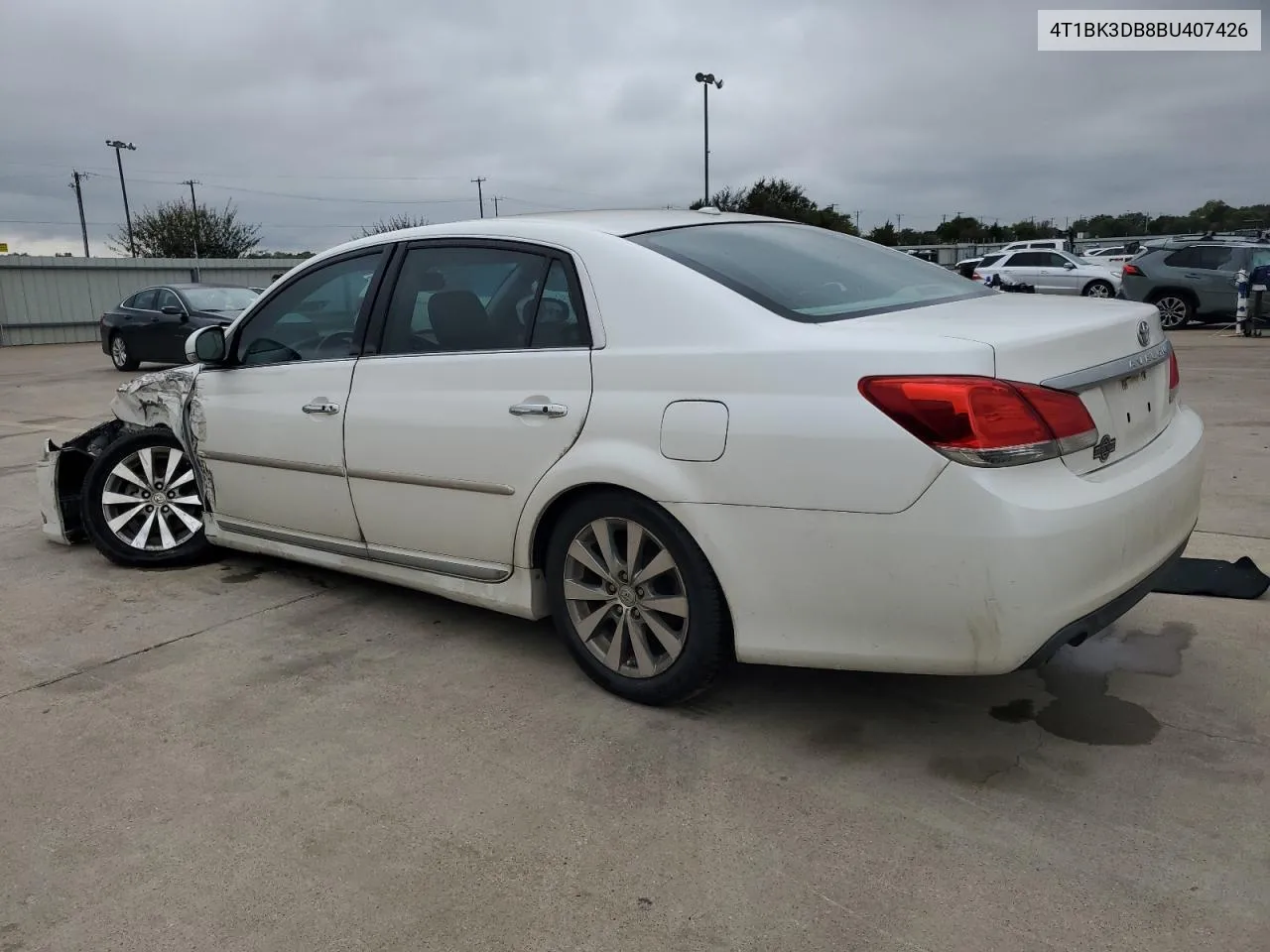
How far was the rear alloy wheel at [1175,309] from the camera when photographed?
17172 millimetres

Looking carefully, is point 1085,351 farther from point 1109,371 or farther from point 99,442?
point 99,442

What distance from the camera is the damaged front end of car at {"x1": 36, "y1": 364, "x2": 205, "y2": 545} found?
476 cm

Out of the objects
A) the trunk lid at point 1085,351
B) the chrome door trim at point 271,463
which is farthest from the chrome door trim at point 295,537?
the trunk lid at point 1085,351

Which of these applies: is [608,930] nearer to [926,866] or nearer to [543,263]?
[926,866]

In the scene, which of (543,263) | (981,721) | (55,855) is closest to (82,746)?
(55,855)

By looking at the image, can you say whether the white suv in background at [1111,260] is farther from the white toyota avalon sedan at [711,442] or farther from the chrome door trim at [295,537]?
the chrome door trim at [295,537]

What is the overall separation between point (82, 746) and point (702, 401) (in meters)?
2.12

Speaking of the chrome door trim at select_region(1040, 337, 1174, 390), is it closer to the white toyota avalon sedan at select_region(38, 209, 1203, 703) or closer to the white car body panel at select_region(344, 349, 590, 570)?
the white toyota avalon sedan at select_region(38, 209, 1203, 703)

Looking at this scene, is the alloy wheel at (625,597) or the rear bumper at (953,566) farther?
the alloy wheel at (625,597)

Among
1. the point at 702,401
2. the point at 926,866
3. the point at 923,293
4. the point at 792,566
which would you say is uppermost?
the point at 923,293

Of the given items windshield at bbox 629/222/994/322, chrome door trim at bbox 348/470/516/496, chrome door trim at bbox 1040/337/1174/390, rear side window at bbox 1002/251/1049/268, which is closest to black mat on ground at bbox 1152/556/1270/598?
chrome door trim at bbox 1040/337/1174/390

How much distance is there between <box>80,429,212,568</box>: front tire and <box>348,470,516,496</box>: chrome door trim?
1.50 m

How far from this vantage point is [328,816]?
268 centimetres

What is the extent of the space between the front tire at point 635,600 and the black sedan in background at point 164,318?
45.4 feet
